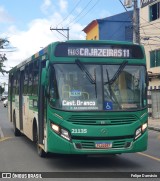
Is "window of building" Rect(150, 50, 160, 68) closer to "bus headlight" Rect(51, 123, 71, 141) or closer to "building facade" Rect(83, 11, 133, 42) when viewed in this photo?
"building facade" Rect(83, 11, 133, 42)

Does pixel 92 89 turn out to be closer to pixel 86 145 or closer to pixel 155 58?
pixel 86 145

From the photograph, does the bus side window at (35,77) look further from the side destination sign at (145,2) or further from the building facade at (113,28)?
the building facade at (113,28)

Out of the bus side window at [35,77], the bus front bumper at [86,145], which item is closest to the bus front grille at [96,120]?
the bus front bumper at [86,145]

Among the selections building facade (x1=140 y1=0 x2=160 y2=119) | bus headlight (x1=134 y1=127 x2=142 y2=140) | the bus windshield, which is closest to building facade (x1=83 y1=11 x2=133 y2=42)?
building facade (x1=140 y1=0 x2=160 y2=119)

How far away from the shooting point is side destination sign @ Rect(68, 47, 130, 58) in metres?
11.2

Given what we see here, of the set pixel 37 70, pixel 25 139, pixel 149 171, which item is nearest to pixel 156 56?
pixel 25 139

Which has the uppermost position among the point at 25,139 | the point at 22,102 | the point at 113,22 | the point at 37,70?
the point at 113,22

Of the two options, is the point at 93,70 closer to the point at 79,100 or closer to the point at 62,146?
the point at 79,100

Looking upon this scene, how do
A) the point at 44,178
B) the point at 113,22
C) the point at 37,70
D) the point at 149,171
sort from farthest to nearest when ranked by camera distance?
1. the point at 113,22
2. the point at 37,70
3. the point at 149,171
4. the point at 44,178

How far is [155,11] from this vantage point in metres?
34.5

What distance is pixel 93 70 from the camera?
11031 mm

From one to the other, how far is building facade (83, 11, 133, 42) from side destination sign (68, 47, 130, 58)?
40.1m

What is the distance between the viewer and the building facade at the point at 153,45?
1329 inches

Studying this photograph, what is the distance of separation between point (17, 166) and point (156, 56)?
78.8 ft
